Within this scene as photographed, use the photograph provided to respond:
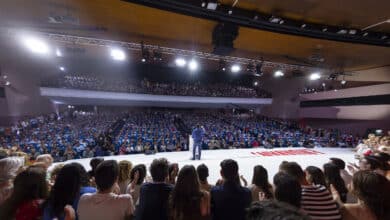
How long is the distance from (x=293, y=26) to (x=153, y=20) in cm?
338

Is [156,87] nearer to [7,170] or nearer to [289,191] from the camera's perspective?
[7,170]

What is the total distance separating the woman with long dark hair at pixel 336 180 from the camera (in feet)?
6.18

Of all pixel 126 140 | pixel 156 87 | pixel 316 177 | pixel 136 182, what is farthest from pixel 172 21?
pixel 156 87

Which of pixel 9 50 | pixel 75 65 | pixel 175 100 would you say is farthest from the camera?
pixel 175 100

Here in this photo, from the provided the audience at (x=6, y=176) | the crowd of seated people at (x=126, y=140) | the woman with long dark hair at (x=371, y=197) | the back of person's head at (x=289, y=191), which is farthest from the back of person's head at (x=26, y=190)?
the crowd of seated people at (x=126, y=140)

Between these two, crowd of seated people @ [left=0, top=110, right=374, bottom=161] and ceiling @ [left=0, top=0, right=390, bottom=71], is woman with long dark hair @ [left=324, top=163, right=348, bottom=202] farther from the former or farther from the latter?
crowd of seated people @ [left=0, top=110, right=374, bottom=161]

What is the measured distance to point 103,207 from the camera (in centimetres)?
132

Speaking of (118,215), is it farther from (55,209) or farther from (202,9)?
(202,9)

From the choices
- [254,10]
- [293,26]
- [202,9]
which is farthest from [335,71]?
[202,9]

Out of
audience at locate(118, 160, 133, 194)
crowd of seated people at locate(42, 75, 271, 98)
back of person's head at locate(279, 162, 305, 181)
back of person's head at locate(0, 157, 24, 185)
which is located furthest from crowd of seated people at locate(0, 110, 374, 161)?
back of person's head at locate(279, 162, 305, 181)

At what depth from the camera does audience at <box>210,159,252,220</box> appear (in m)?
1.58

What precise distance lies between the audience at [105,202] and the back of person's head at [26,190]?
314 millimetres

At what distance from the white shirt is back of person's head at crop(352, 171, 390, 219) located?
1.76m

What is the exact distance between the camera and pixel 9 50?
7484 mm
